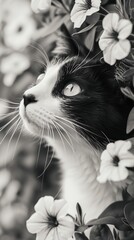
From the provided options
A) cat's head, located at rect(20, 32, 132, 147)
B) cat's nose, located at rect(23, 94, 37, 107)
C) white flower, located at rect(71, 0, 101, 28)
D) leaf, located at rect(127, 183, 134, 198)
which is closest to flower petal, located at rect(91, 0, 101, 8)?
white flower, located at rect(71, 0, 101, 28)

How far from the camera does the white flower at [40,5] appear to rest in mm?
978

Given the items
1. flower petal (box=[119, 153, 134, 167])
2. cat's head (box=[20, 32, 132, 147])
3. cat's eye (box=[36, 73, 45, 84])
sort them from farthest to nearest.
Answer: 1. cat's eye (box=[36, 73, 45, 84])
2. cat's head (box=[20, 32, 132, 147])
3. flower petal (box=[119, 153, 134, 167])

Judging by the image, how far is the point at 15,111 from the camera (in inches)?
38.9

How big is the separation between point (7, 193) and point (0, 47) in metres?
0.34

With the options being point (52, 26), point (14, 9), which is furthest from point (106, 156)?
point (14, 9)

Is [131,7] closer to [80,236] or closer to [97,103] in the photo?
[97,103]

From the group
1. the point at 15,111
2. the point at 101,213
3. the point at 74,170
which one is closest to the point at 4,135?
the point at 15,111

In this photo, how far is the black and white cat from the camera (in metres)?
0.86

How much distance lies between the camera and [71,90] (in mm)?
Answer: 896

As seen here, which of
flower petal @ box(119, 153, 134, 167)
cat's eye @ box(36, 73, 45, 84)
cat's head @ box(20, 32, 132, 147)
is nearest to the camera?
flower petal @ box(119, 153, 134, 167)

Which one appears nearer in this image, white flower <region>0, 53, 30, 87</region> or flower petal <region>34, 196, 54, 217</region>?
flower petal <region>34, 196, 54, 217</region>

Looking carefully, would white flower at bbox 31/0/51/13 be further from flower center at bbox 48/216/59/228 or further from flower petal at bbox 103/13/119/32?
flower center at bbox 48/216/59/228

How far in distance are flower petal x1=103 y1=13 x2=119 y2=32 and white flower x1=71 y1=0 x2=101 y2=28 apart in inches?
1.5

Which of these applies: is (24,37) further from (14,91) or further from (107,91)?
(107,91)
